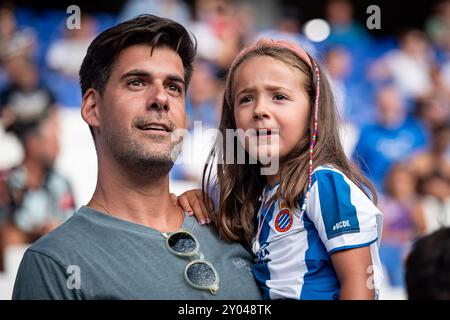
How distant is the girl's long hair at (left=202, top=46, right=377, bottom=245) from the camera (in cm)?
224

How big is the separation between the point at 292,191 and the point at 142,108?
0.57m

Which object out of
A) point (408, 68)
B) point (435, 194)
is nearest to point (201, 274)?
point (435, 194)

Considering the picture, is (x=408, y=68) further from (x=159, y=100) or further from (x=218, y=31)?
(x=159, y=100)

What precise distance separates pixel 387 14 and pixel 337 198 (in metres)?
5.28

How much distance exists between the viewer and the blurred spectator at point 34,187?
17.4 ft

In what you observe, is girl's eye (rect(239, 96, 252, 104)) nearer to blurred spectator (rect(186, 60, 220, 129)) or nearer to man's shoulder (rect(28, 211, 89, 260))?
man's shoulder (rect(28, 211, 89, 260))

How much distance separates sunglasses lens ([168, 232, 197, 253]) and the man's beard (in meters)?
0.25

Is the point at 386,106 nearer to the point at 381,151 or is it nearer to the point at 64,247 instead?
the point at 381,151

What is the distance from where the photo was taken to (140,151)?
2.25m

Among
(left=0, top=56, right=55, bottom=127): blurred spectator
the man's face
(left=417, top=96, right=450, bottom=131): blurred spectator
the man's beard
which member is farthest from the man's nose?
(left=417, top=96, right=450, bottom=131): blurred spectator

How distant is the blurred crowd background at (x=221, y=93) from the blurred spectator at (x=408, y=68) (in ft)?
0.03

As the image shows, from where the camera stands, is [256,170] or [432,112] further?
[432,112]

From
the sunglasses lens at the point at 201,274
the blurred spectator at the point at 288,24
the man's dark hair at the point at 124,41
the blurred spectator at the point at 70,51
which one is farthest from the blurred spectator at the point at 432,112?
the sunglasses lens at the point at 201,274

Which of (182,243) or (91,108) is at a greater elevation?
(91,108)
